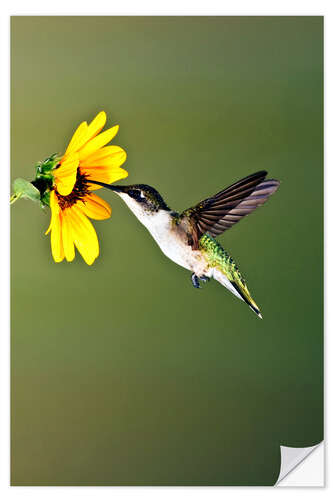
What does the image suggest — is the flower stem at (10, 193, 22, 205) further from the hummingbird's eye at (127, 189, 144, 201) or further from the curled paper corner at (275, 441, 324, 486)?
the curled paper corner at (275, 441, 324, 486)

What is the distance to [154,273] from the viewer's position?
72.3 inches

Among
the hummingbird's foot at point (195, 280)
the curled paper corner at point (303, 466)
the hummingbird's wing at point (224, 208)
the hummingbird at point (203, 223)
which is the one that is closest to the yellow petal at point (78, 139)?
the hummingbird at point (203, 223)

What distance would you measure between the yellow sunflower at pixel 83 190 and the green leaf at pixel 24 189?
10 cm

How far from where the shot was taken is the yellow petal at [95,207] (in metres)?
1.80

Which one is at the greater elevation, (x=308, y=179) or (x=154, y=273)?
(x=308, y=179)

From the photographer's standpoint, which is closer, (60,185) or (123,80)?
(60,185)

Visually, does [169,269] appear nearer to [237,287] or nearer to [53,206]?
[237,287]

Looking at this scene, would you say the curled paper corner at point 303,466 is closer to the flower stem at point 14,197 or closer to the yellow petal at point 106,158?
the yellow petal at point 106,158

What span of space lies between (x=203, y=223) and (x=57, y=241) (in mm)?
420

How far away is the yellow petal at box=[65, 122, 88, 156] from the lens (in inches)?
68.6

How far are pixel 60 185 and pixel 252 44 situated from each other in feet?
2.31

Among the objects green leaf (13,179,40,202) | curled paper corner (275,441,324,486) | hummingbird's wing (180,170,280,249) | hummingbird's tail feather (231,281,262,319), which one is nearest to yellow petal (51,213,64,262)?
green leaf (13,179,40,202)
